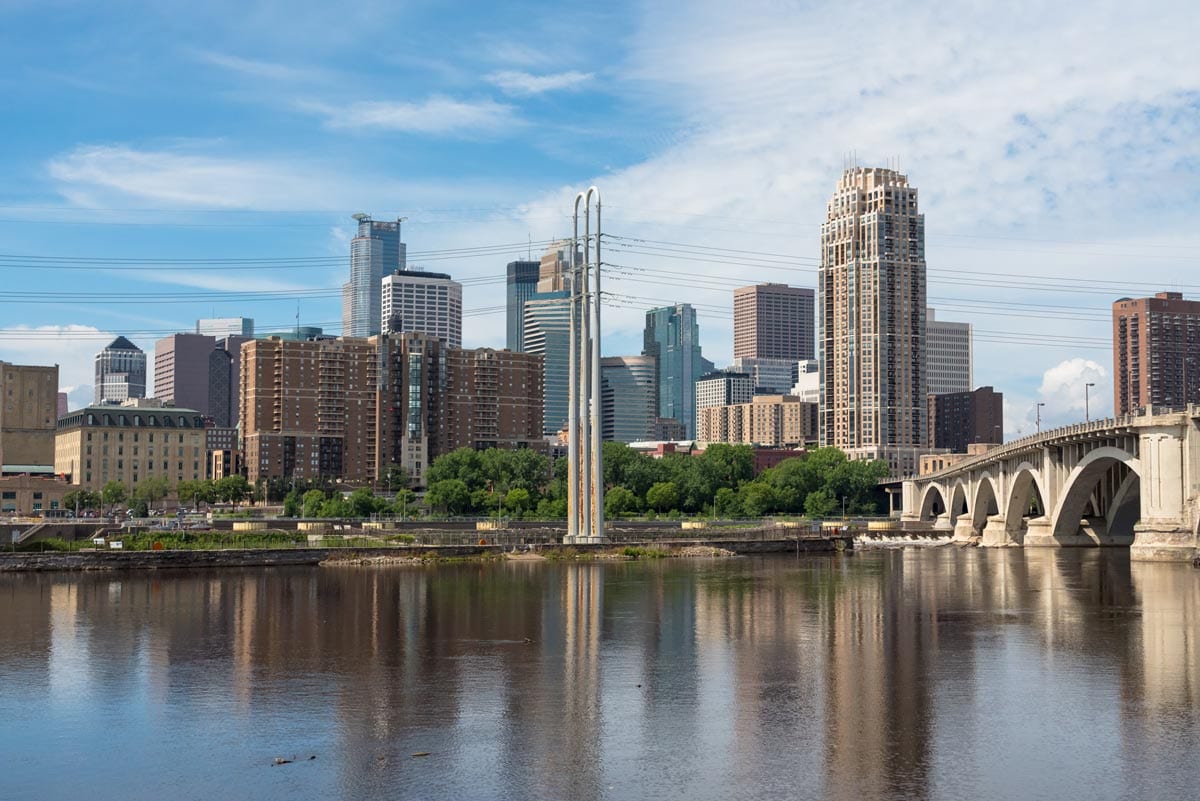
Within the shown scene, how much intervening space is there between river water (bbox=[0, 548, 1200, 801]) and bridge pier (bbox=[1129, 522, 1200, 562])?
1134 inches

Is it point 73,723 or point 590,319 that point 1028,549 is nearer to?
point 590,319

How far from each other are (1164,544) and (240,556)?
71348 mm

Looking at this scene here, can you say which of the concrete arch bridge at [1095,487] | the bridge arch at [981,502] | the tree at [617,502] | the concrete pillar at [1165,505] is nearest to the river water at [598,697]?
the concrete pillar at [1165,505]

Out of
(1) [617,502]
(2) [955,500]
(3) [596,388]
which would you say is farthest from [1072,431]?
(1) [617,502]

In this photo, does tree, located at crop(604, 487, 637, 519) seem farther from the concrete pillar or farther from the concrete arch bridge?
the concrete pillar

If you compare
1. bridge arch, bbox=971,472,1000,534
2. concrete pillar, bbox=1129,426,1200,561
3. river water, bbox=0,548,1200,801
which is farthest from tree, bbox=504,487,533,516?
river water, bbox=0,548,1200,801

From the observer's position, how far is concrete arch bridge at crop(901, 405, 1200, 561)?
99125 millimetres

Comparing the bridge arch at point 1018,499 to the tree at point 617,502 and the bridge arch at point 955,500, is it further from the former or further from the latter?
the tree at point 617,502

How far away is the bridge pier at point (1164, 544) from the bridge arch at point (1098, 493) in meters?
12.2

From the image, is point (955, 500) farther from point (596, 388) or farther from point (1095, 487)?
point (596, 388)

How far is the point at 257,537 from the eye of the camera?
11394 cm

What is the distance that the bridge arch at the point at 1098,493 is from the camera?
12217 cm

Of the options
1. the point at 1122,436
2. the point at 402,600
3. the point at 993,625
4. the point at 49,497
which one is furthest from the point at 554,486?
the point at 993,625

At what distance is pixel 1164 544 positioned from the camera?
328ft
